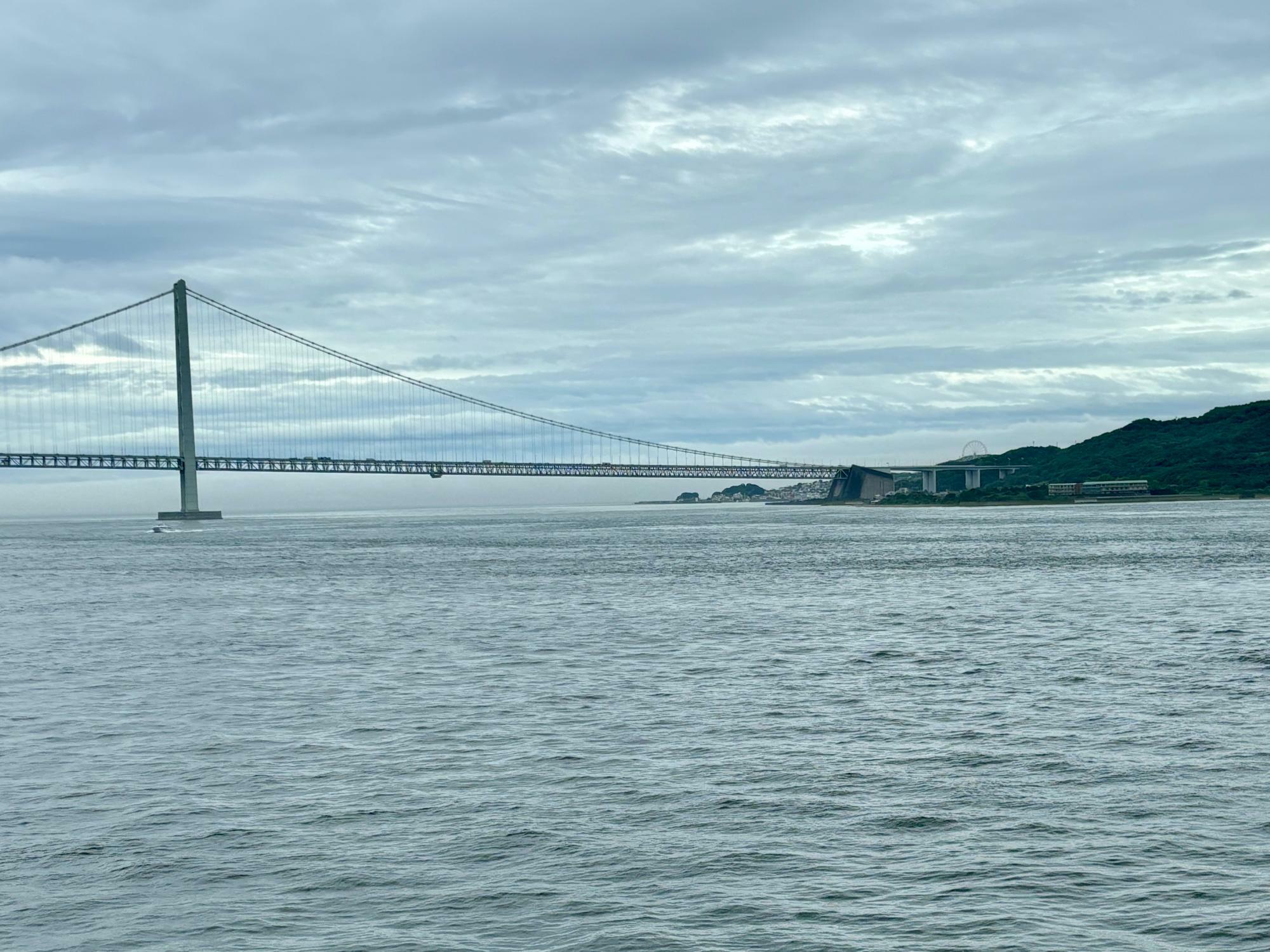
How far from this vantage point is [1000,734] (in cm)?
1800

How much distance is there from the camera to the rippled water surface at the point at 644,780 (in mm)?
10594

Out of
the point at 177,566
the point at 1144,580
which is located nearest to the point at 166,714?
the point at 1144,580

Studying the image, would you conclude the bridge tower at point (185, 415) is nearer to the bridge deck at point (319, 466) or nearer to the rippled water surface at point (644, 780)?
the bridge deck at point (319, 466)

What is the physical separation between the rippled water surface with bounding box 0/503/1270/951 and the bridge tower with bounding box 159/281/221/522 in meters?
106

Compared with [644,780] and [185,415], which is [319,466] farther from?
[644,780]

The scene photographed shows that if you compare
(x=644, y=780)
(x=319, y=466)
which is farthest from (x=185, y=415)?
(x=644, y=780)

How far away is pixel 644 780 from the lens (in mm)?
15438

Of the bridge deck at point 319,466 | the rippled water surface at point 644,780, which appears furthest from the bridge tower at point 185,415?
the rippled water surface at point 644,780

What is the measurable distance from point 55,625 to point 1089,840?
114 ft

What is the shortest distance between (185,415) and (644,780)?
5378 inches

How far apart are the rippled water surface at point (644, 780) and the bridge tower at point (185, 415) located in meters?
106

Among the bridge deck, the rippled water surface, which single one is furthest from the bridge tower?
the rippled water surface

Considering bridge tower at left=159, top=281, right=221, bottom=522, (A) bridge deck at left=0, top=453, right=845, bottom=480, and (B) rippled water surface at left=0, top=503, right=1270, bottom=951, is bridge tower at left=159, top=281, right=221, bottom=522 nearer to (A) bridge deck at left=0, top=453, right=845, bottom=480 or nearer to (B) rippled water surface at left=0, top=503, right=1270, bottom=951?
(A) bridge deck at left=0, top=453, right=845, bottom=480

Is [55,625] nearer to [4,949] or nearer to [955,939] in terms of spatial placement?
[4,949]
